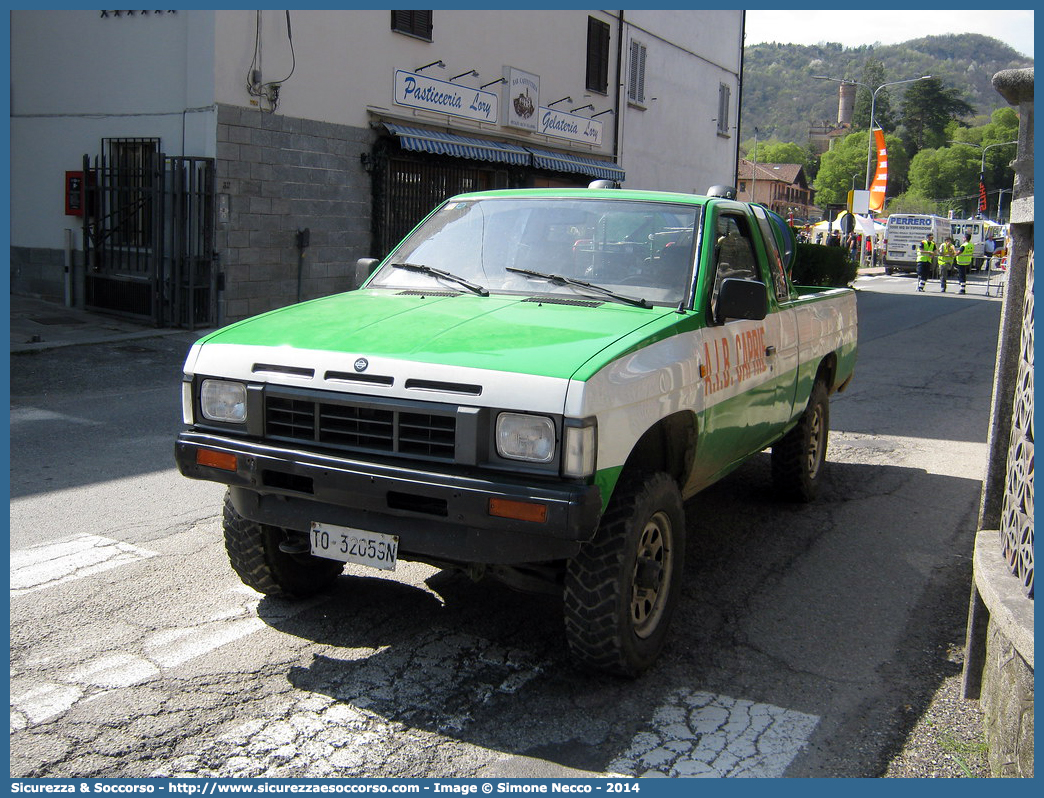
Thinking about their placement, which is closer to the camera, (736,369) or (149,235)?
(736,369)

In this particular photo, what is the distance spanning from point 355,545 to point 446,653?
2.20 ft

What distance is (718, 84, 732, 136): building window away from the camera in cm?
3036

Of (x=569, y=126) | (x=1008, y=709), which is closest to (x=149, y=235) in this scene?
(x=569, y=126)

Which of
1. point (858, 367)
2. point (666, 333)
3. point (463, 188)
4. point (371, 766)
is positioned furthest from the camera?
point (463, 188)

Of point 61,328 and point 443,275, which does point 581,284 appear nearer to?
point 443,275

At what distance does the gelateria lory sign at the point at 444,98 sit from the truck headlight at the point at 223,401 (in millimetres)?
14213

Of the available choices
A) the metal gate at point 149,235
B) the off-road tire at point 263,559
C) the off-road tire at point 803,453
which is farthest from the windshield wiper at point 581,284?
the metal gate at point 149,235

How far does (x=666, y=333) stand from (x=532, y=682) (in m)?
1.51

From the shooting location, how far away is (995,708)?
3.51 meters

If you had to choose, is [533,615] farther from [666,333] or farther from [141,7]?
[141,7]

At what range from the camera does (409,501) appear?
12.3 feet

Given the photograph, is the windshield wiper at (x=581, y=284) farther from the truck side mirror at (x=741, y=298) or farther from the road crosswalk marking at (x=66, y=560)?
the road crosswalk marking at (x=66, y=560)

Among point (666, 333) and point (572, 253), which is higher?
point (572, 253)

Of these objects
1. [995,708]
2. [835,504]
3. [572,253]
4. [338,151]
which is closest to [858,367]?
[835,504]
